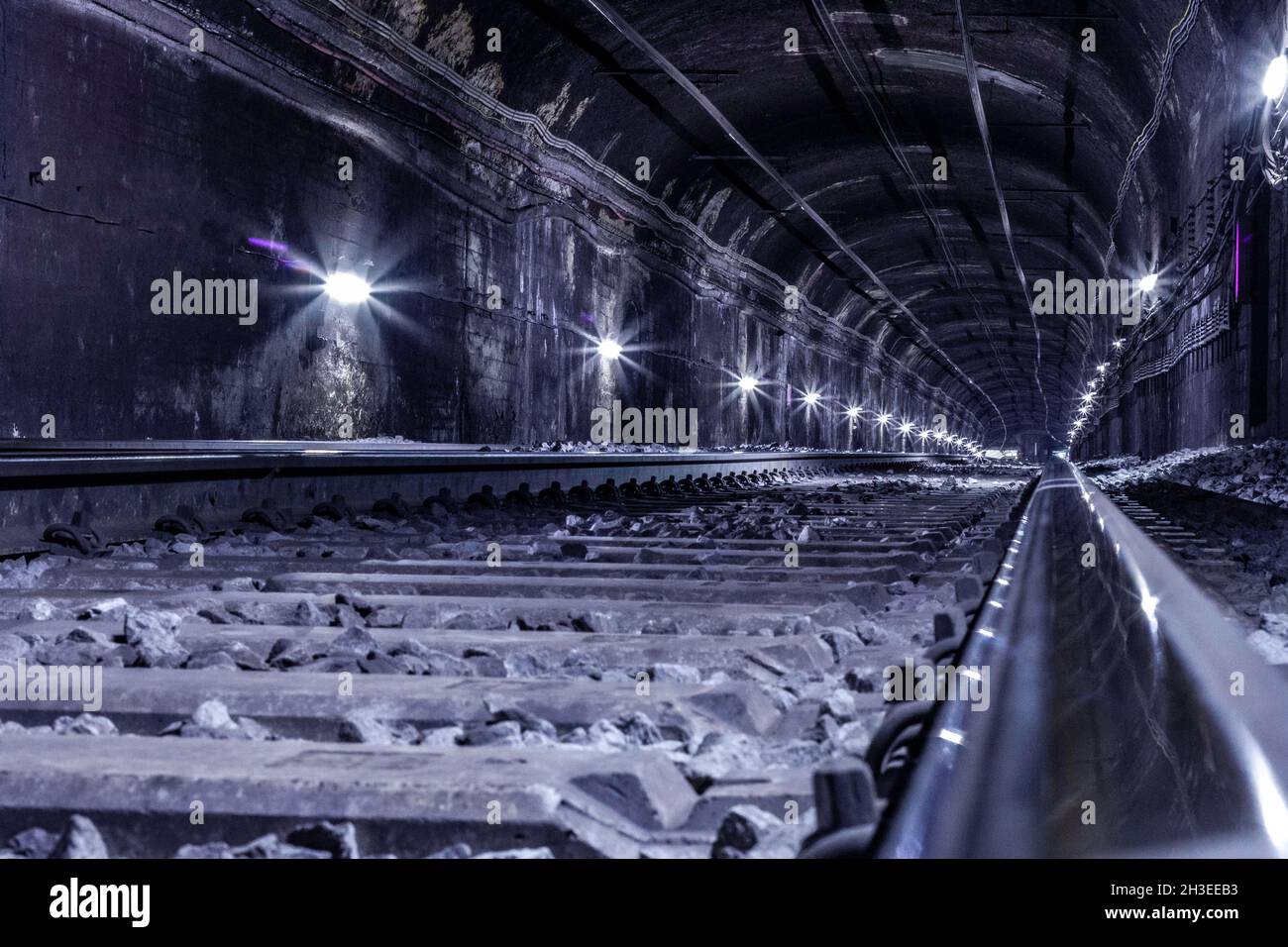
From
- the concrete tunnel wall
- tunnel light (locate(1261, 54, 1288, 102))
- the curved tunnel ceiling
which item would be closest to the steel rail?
the concrete tunnel wall

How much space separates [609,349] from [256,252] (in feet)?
32.2

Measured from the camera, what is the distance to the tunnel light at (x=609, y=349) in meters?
20.1

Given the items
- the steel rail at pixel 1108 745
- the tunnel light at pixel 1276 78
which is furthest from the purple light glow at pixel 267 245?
the tunnel light at pixel 1276 78

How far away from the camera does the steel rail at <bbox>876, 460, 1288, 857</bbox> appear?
1.65 m

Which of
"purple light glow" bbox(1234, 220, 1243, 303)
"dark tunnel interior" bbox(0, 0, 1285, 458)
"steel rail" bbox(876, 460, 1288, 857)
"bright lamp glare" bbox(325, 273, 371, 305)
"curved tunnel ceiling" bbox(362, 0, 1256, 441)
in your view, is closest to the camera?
"steel rail" bbox(876, 460, 1288, 857)

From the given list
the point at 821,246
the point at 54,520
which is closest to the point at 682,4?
Result: the point at 54,520

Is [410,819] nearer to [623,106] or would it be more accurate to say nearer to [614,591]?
[614,591]

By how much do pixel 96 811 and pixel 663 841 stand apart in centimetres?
70

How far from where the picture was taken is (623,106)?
17641 millimetres

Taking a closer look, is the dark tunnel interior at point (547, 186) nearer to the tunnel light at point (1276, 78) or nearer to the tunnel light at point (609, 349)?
the tunnel light at point (609, 349)

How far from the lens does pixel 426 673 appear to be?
97.6 inches

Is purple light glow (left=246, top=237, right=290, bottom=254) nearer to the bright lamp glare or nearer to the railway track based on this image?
the bright lamp glare

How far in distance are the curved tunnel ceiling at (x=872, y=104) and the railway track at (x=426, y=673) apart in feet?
28.7

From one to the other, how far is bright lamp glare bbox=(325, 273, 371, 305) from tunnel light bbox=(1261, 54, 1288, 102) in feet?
29.1
